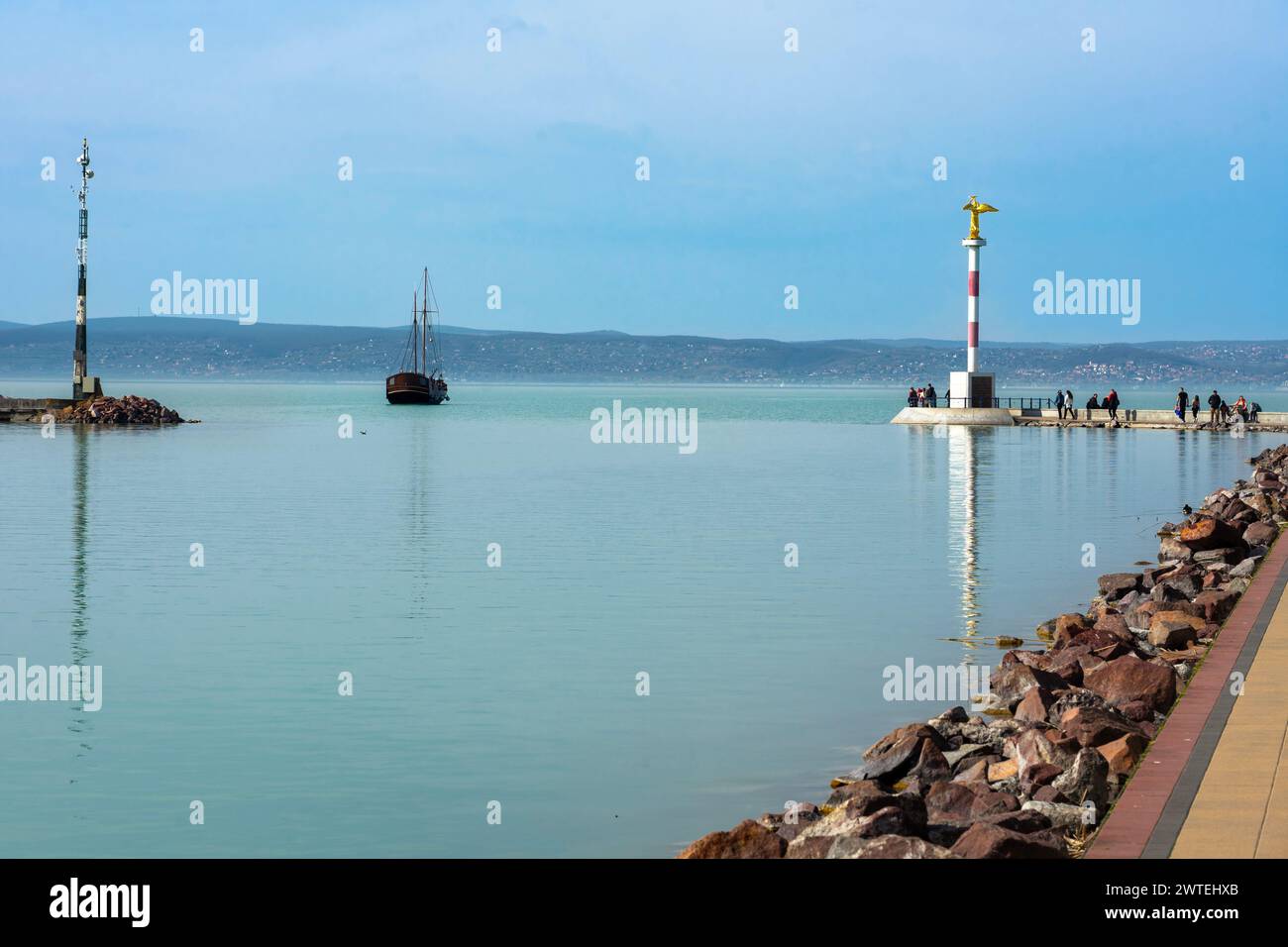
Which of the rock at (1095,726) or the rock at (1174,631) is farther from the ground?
the rock at (1174,631)

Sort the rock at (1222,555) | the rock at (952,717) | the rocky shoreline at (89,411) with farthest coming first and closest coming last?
the rocky shoreline at (89,411) → the rock at (1222,555) → the rock at (952,717)

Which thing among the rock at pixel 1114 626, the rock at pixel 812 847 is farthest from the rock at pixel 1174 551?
the rock at pixel 812 847

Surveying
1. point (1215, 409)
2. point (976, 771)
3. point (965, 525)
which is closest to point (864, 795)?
point (976, 771)

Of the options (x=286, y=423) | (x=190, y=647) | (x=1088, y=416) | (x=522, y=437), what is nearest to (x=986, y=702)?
(x=190, y=647)

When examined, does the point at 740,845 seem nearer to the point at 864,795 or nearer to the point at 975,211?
the point at 864,795

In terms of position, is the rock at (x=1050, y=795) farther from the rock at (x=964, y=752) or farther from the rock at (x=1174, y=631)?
the rock at (x=1174, y=631)

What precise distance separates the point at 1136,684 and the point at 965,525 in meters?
19.3

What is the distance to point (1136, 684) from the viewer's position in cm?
1212

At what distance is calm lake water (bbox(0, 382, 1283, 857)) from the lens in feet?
36.7

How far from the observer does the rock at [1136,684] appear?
1184 centimetres

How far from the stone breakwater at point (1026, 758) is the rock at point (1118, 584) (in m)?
2.13

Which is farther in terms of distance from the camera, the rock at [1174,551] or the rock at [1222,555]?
the rock at [1174,551]

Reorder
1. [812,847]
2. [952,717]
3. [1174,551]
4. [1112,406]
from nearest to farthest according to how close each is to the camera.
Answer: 1. [812,847]
2. [952,717]
3. [1174,551]
4. [1112,406]
